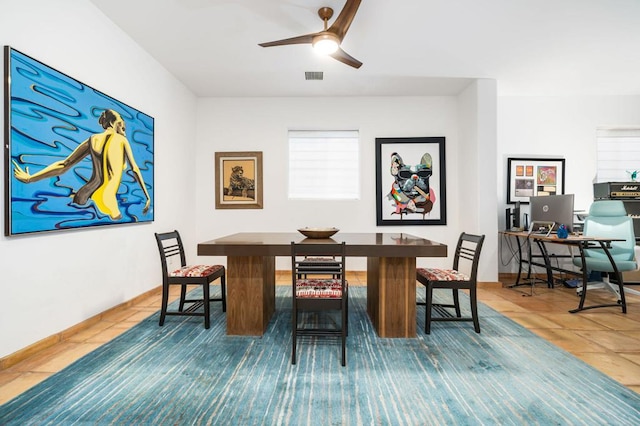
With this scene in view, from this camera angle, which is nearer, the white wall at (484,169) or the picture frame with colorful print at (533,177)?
the white wall at (484,169)

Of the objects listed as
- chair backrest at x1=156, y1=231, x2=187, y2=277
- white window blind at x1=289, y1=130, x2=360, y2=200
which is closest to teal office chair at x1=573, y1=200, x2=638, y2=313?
white window blind at x1=289, y1=130, x2=360, y2=200

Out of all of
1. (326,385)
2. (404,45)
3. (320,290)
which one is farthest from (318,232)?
(404,45)

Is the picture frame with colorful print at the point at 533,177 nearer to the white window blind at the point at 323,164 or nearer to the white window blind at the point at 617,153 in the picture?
the white window blind at the point at 617,153

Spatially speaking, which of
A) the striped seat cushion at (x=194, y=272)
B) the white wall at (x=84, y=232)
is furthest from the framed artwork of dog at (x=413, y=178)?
the white wall at (x=84, y=232)

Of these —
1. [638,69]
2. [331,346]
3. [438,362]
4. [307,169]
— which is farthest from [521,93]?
[331,346]

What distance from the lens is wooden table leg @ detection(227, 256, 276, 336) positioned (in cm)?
255

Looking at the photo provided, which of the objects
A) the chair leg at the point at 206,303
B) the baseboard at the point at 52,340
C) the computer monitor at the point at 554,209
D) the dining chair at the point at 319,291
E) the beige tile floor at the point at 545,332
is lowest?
the beige tile floor at the point at 545,332

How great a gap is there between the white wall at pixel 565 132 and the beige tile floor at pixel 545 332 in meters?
1.34

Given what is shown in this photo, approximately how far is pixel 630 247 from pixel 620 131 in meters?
2.50

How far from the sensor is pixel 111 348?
2.32 meters

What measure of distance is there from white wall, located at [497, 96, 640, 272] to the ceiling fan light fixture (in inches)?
139

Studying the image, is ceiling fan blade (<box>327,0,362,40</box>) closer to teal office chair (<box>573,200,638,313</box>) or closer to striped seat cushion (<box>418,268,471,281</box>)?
striped seat cushion (<box>418,268,471,281</box>)

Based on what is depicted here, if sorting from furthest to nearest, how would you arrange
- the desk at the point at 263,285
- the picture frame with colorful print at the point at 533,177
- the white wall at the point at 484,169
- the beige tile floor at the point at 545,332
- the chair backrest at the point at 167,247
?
the picture frame with colorful print at the point at 533,177
the white wall at the point at 484,169
the chair backrest at the point at 167,247
the desk at the point at 263,285
the beige tile floor at the point at 545,332

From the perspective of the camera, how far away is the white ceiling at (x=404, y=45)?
271cm
